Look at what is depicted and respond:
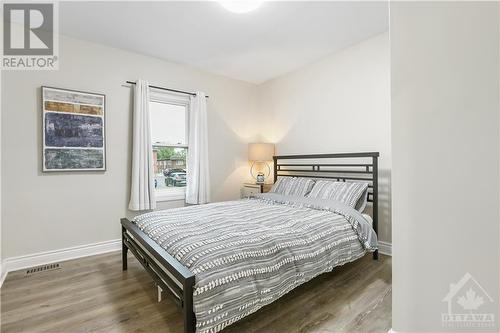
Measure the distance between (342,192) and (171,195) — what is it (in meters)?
2.40

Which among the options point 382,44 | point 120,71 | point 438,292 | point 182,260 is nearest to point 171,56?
point 120,71

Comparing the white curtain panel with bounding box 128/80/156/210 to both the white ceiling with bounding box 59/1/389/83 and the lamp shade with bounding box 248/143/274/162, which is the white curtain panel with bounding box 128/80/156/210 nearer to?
the white ceiling with bounding box 59/1/389/83

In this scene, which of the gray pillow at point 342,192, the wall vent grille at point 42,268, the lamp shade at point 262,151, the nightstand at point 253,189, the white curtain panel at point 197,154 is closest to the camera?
the wall vent grille at point 42,268

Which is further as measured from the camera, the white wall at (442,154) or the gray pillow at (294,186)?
the gray pillow at (294,186)

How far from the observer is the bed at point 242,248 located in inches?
54.4

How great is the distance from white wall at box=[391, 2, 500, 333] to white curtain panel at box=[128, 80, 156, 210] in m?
2.98

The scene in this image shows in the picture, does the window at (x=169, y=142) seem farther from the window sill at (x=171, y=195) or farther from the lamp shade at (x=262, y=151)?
the lamp shade at (x=262, y=151)

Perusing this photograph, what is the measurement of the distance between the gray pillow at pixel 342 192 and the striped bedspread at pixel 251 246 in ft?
0.55

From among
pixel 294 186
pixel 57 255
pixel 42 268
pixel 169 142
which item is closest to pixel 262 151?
pixel 294 186

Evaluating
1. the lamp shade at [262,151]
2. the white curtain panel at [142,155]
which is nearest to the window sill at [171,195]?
the white curtain panel at [142,155]

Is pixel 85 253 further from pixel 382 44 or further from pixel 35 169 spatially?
pixel 382 44

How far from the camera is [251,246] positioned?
5.46 ft

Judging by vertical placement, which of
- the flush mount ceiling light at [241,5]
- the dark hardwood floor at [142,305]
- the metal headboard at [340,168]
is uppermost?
the flush mount ceiling light at [241,5]

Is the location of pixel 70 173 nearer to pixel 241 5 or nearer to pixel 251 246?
pixel 251 246
